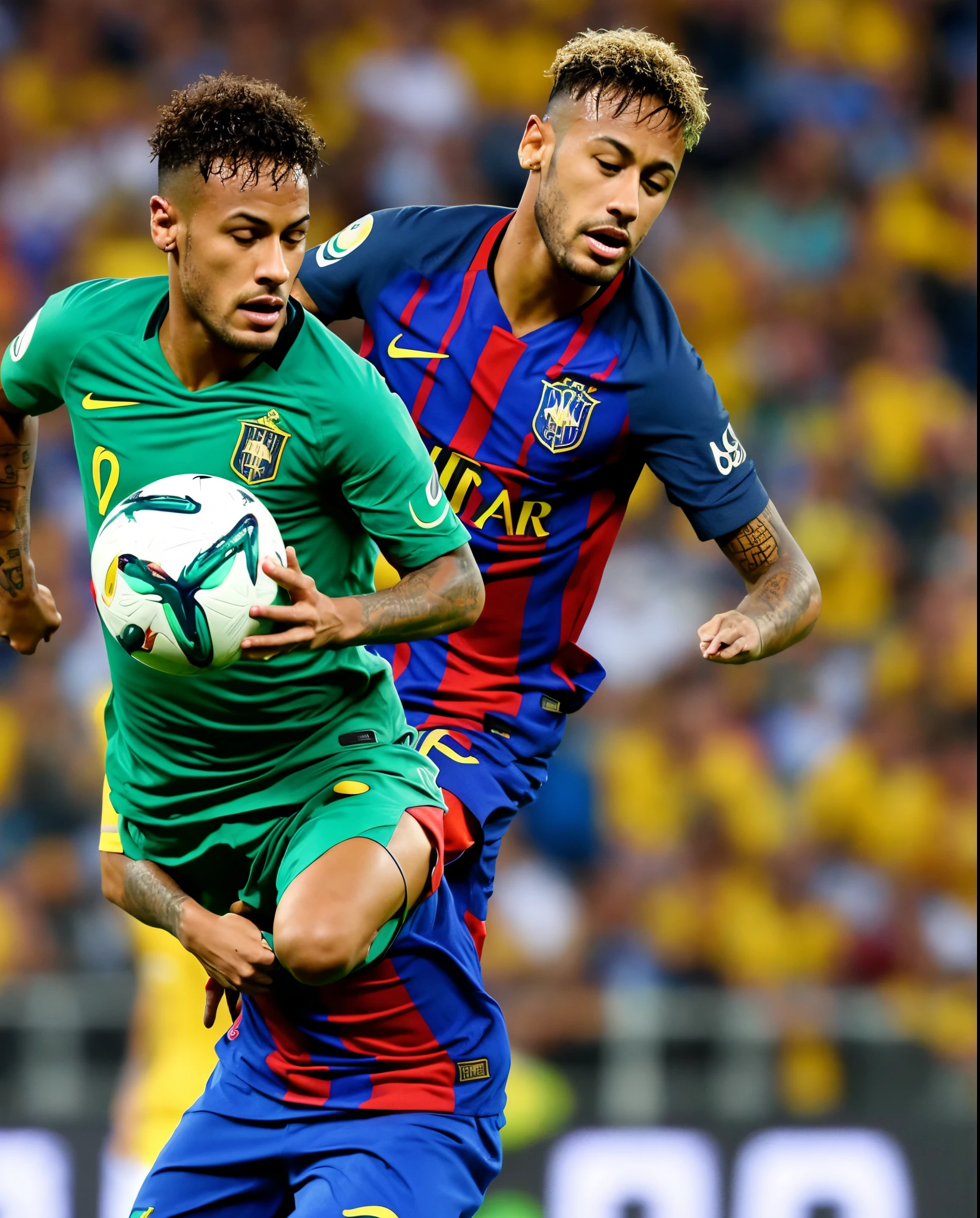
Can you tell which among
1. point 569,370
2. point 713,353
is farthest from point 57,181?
point 569,370

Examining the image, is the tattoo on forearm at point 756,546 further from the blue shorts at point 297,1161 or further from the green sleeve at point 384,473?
the blue shorts at point 297,1161

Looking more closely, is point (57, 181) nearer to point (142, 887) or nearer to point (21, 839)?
point (21, 839)

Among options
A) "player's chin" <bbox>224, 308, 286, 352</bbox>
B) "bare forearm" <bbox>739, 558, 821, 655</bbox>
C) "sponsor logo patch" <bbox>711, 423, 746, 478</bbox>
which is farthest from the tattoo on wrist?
"player's chin" <bbox>224, 308, 286, 352</bbox>

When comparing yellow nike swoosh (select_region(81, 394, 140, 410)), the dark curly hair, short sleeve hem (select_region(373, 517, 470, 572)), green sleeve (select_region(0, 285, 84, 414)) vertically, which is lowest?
short sleeve hem (select_region(373, 517, 470, 572))

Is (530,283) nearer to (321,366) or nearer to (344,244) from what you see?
(344,244)

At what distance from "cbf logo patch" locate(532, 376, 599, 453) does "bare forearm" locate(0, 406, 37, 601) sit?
1.12 metres

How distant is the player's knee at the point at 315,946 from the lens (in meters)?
3.18

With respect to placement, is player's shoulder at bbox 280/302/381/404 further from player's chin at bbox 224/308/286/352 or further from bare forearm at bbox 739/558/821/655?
bare forearm at bbox 739/558/821/655

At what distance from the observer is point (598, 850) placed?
8031 mm

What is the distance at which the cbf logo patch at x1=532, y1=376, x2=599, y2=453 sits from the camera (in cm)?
406

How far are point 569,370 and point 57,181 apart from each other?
6.42 metres

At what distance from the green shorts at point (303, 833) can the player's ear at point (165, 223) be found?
1.01 meters

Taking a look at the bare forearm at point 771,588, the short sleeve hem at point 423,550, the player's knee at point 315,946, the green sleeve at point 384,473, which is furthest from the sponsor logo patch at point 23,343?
the bare forearm at point 771,588

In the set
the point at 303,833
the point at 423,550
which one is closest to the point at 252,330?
the point at 423,550
